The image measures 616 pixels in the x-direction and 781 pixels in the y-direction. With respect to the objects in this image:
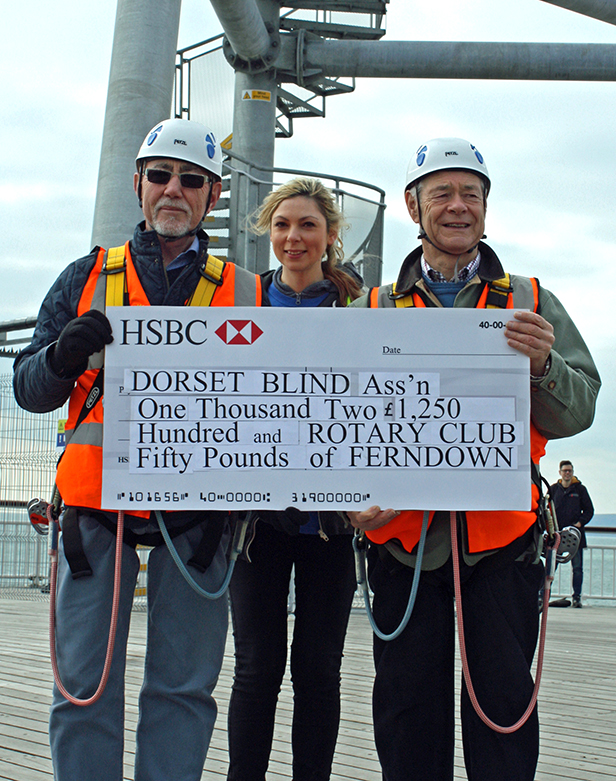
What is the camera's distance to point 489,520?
235 cm

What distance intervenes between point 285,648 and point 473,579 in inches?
33.1

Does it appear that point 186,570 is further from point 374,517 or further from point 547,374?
point 547,374

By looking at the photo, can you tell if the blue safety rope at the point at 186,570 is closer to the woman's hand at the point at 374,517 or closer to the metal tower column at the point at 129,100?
the woman's hand at the point at 374,517

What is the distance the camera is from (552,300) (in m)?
2.47

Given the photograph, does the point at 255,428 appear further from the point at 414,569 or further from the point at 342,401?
the point at 414,569

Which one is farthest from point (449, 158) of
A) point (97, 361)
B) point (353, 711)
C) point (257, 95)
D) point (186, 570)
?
point (257, 95)

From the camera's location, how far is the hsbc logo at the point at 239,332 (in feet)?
8.02

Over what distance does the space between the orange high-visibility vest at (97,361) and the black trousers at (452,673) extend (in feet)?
2.81

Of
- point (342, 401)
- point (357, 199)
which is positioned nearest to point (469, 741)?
point (342, 401)

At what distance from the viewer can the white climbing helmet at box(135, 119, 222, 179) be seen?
2.48 m

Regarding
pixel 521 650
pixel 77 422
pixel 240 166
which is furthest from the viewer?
pixel 240 166

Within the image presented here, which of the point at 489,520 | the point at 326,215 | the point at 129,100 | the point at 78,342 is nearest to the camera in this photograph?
the point at 78,342

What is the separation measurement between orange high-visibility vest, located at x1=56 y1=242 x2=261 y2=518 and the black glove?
0.13 m

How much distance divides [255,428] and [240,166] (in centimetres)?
796
